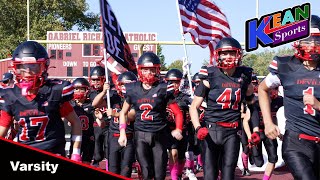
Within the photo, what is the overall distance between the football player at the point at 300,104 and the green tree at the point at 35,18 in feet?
137

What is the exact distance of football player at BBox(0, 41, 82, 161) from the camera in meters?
5.65

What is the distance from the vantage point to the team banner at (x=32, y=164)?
397cm

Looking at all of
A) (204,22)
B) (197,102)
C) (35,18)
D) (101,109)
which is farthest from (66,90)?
(35,18)

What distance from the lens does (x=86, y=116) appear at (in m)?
10.1

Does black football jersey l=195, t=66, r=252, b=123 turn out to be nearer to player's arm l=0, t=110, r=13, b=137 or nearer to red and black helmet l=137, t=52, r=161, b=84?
A: red and black helmet l=137, t=52, r=161, b=84

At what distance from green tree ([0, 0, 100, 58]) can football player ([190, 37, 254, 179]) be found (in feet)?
132

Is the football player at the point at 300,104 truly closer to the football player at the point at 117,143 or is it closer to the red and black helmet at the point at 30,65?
the red and black helmet at the point at 30,65

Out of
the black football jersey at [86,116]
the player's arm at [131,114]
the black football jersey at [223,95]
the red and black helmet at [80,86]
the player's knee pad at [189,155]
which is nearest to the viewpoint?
the black football jersey at [223,95]

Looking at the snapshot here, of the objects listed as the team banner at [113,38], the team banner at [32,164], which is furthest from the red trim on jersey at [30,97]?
the team banner at [113,38]

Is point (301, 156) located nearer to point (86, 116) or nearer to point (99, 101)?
point (99, 101)

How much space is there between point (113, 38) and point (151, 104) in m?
2.89

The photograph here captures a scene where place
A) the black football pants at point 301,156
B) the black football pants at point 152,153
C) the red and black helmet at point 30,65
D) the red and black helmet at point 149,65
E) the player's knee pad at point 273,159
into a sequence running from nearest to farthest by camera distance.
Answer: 1. the black football pants at point 301,156
2. the red and black helmet at point 30,65
3. the black football pants at point 152,153
4. the red and black helmet at point 149,65
5. the player's knee pad at point 273,159

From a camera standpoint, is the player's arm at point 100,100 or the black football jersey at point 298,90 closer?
the black football jersey at point 298,90

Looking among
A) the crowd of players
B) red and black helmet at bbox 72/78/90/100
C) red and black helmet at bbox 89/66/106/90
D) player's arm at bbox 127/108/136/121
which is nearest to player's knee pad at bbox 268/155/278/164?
the crowd of players
